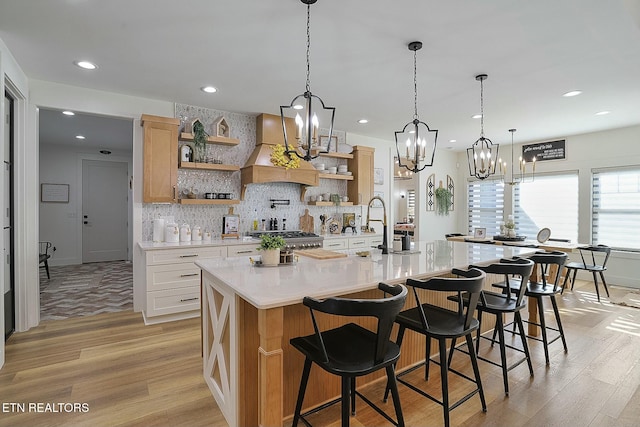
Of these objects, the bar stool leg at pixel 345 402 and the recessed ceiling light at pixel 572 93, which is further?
the recessed ceiling light at pixel 572 93

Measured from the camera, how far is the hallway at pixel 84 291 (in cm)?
408

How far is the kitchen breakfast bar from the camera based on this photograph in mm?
1567

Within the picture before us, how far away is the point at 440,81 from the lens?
3.52 m

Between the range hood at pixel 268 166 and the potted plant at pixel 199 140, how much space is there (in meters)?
0.59

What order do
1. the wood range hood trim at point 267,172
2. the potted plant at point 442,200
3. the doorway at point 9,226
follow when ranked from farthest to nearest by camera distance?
the potted plant at point 442,200, the wood range hood trim at point 267,172, the doorway at point 9,226

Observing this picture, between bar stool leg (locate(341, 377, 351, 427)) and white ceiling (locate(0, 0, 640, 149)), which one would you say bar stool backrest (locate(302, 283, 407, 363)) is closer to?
bar stool leg (locate(341, 377, 351, 427))

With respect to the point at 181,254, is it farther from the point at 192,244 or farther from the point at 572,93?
Result: the point at 572,93

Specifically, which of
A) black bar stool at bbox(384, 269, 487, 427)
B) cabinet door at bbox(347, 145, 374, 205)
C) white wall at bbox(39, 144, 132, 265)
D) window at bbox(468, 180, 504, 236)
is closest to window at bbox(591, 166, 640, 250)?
window at bbox(468, 180, 504, 236)

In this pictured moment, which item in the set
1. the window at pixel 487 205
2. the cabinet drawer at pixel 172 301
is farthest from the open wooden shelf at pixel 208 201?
the window at pixel 487 205

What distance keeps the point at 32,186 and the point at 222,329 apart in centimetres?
297

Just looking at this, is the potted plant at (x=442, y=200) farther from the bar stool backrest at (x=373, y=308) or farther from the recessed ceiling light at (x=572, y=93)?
the bar stool backrest at (x=373, y=308)

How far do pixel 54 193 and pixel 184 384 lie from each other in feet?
22.2

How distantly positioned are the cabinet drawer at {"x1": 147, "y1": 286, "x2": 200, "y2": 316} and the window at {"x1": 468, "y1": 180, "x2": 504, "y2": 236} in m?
6.13

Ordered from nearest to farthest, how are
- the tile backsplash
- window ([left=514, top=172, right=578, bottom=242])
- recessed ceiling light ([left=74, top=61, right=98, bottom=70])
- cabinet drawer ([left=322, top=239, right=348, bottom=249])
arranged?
recessed ceiling light ([left=74, top=61, right=98, bottom=70]) → the tile backsplash → cabinet drawer ([left=322, top=239, right=348, bottom=249]) → window ([left=514, top=172, right=578, bottom=242])
